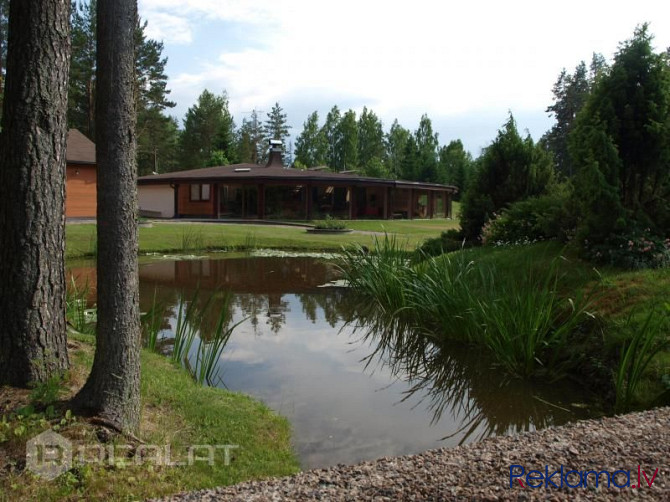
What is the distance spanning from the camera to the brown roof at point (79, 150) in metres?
23.0

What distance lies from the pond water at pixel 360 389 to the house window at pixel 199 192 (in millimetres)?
22542

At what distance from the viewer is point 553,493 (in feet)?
7.48

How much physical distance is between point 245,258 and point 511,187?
6950 mm

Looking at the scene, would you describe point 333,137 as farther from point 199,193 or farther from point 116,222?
point 116,222

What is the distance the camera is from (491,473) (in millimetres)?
2430

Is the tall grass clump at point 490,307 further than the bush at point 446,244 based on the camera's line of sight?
No

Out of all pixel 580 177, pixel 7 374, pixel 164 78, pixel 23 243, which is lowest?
pixel 7 374

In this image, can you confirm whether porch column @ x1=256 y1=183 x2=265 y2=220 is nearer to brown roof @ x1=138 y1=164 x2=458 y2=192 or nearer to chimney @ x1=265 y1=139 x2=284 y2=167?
brown roof @ x1=138 y1=164 x2=458 y2=192

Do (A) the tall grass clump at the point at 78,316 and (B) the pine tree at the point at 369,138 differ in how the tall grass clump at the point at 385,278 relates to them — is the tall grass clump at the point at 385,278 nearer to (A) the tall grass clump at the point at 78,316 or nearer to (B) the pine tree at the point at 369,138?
(A) the tall grass clump at the point at 78,316

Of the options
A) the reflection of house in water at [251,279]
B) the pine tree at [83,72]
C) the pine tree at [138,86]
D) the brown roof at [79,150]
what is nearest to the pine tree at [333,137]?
the pine tree at [138,86]

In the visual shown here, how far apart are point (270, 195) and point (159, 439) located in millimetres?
27531

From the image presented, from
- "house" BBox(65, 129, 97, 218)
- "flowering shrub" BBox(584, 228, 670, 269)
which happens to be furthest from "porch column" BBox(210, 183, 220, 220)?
"flowering shrub" BBox(584, 228, 670, 269)

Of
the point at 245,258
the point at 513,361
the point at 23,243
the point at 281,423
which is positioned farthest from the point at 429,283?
the point at 245,258

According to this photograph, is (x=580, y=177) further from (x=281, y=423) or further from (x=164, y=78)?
(x=164, y=78)
